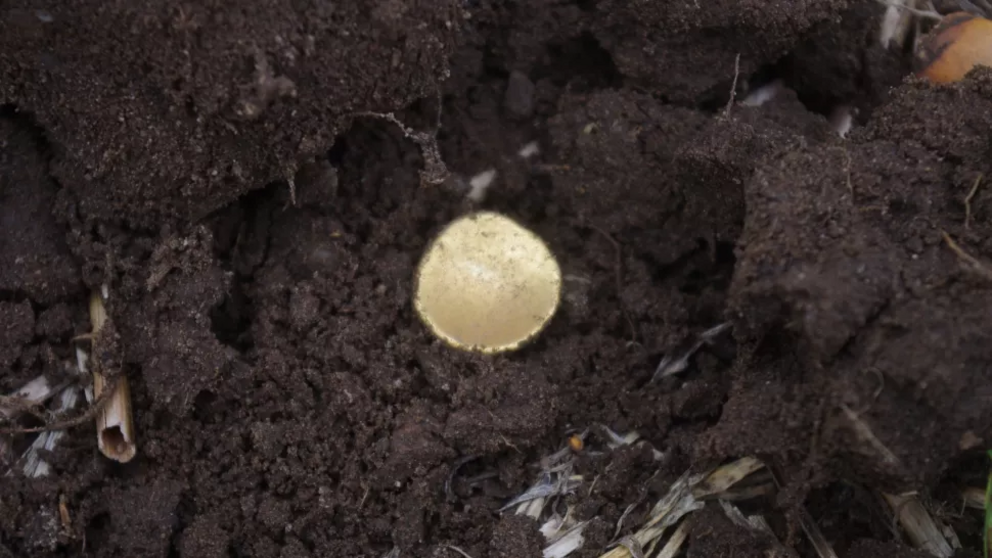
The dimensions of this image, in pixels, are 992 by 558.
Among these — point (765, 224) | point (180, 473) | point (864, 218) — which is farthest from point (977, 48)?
point (180, 473)

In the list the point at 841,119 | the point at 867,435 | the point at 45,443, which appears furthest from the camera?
the point at 841,119

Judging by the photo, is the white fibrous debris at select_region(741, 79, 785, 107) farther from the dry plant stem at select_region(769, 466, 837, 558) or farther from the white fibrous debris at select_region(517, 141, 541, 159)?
the dry plant stem at select_region(769, 466, 837, 558)

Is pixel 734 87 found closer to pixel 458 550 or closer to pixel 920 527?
pixel 920 527

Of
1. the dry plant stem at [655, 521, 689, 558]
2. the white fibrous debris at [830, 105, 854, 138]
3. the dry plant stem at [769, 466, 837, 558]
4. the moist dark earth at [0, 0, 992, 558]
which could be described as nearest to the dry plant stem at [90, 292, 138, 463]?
the moist dark earth at [0, 0, 992, 558]

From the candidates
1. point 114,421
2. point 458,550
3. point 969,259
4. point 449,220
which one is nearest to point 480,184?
point 449,220

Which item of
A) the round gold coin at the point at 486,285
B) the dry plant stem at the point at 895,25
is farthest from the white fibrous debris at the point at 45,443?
the dry plant stem at the point at 895,25

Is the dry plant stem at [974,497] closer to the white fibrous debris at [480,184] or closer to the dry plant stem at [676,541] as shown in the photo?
the dry plant stem at [676,541]

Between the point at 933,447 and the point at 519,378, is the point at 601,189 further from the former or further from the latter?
the point at 933,447
